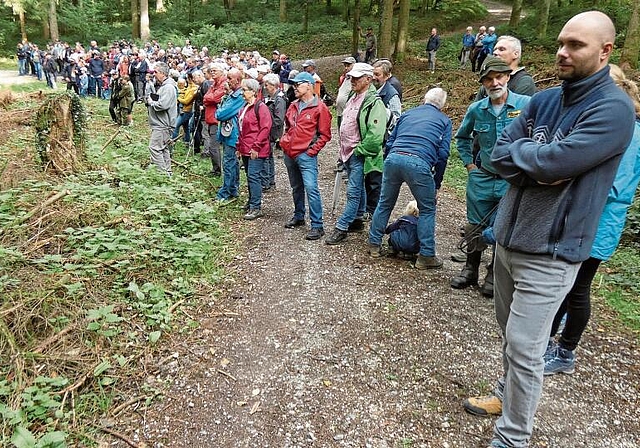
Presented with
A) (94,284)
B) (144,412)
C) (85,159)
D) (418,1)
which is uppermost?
(418,1)

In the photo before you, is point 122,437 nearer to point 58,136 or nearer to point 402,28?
point 58,136

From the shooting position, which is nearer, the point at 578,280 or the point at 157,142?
the point at 578,280

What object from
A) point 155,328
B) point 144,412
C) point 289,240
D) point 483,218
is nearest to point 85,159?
point 289,240

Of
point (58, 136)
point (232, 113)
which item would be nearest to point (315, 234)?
point (232, 113)

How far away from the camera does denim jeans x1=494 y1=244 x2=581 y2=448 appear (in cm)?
229

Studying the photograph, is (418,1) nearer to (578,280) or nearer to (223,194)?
(223,194)

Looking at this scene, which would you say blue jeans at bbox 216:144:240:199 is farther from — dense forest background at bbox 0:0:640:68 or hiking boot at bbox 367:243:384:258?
dense forest background at bbox 0:0:640:68

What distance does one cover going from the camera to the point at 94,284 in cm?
424

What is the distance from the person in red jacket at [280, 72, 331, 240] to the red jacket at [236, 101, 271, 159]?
47 cm

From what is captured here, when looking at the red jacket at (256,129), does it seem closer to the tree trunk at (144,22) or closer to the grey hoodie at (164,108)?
the grey hoodie at (164,108)

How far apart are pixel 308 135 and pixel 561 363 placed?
386 centimetres

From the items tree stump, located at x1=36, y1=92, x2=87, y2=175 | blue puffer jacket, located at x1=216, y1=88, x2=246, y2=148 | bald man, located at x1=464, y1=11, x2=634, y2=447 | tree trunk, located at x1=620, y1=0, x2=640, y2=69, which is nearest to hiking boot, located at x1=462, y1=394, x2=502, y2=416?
bald man, located at x1=464, y1=11, x2=634, y2=447

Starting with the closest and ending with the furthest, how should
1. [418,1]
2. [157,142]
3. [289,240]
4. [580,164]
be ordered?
[580,164] → [289,240] → [157,142] → [418,1]

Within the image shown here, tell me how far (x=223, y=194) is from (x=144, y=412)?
478 centimetres
